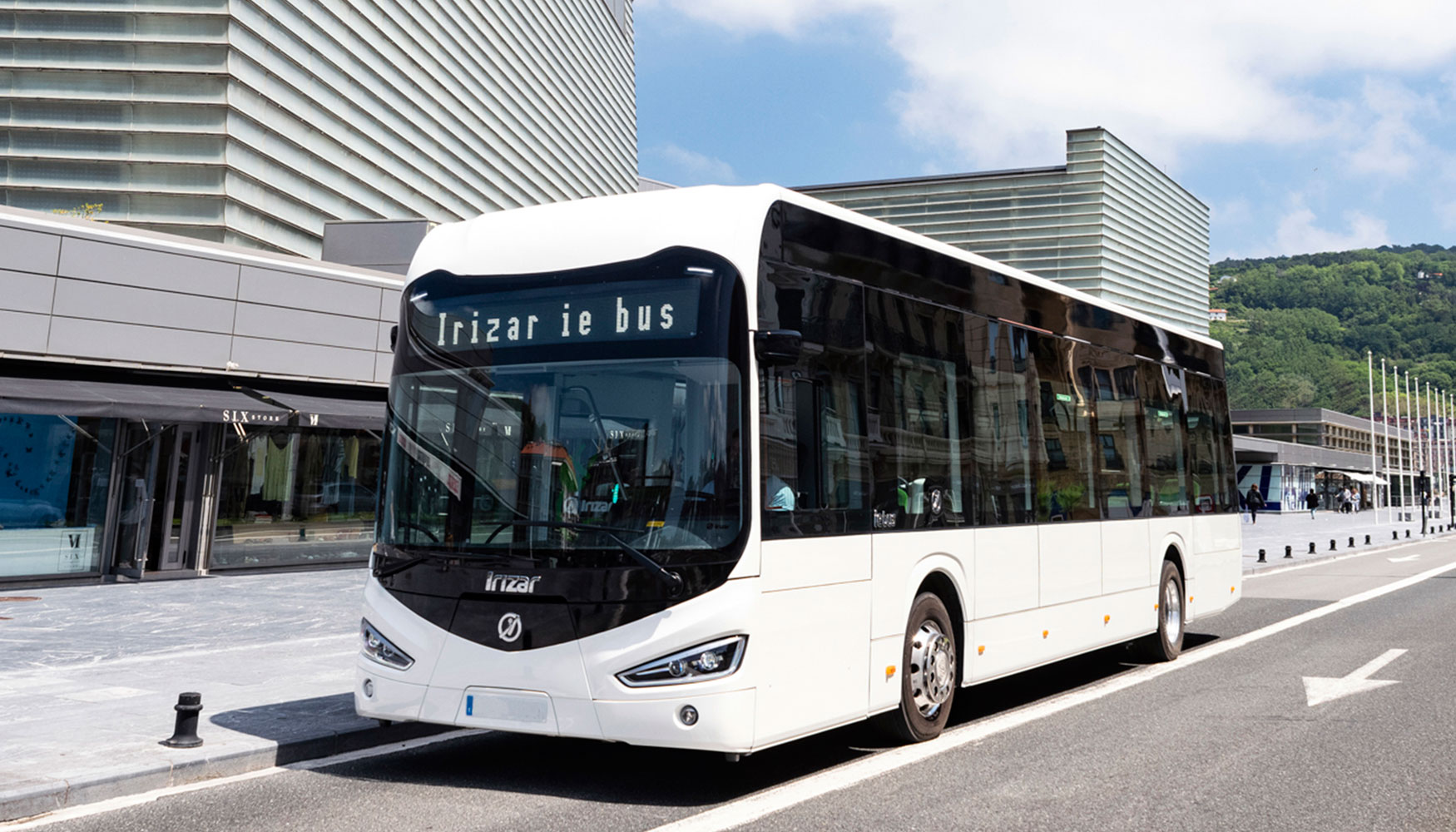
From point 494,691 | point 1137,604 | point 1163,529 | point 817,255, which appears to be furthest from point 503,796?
point 1163,529

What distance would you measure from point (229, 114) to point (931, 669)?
1163 inches

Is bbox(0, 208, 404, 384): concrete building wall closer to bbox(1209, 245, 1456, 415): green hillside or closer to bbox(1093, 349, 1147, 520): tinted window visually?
bbox(1093, 349, 1147, 520): tinted window

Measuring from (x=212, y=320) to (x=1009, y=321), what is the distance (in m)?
15.2

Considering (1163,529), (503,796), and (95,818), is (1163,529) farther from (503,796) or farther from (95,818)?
(95,818)

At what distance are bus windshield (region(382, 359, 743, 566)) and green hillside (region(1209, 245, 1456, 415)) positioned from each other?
131m

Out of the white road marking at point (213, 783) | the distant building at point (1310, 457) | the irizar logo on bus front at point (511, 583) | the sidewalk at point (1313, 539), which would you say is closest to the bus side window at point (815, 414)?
the irizar logo on bus front at point (511, 583)

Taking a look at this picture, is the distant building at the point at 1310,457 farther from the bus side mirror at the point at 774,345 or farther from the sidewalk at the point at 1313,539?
the bus side mirror at the point at 774,345

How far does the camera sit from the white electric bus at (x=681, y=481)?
591 cm

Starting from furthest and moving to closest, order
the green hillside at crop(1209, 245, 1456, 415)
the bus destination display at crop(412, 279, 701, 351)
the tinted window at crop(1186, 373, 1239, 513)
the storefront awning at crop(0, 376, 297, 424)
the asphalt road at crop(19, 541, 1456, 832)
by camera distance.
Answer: the green hillside at crop(1209, 245, 1456, 415) < the storefront awning at crop(0, 376, 297, 424) < the tinted window at crop(1186, 373, 1239, 513) < the bus destination display at crop(412, 279, 701, 351) < the asphalt road at crop(19, 541, 1456, 832)

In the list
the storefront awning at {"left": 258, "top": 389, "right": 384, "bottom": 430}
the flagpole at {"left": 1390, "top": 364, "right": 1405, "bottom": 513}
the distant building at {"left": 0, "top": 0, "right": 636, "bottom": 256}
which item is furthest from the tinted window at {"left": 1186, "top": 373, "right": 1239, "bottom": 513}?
the flagpole at {"left": 1390, "top": 364, "right": 1405, "bottom": 513}

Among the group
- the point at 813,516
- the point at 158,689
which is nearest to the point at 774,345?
the point at 813,516

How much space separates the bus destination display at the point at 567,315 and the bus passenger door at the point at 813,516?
460 mm

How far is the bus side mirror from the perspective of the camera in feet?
20.0

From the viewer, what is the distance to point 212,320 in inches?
787
